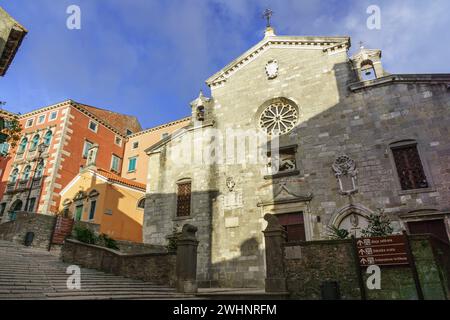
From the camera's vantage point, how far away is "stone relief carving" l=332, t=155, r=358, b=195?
13430mm

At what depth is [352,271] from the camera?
8688mm

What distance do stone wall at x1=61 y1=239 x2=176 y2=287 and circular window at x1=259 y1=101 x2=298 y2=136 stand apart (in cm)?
923

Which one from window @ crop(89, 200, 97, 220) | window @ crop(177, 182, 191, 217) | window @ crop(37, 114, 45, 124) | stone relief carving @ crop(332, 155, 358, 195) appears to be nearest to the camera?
stone relief carving @ crop(332, 155, 358, 195)

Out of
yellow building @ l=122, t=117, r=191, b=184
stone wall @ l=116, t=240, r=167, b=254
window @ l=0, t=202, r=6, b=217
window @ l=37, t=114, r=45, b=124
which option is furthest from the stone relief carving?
window @ l=37, t=114, r=45, b=124

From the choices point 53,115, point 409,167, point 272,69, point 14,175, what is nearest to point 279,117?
point 272,69

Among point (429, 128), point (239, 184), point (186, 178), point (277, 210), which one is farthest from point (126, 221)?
point (429, 128)

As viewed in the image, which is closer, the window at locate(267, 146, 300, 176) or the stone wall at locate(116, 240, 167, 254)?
the window at locate(267, 146, 300, 176)

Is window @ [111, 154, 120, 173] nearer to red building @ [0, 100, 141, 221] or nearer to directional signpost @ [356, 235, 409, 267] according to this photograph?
red building @ [0, 100, 141, 221]

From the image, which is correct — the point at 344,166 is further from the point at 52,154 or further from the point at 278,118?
the point at 52,154

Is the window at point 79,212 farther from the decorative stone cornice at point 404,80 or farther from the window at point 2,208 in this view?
the decorative stone cornice at point 404,80

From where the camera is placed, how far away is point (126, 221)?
2292cm

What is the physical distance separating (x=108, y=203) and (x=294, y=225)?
1402 centimetres
